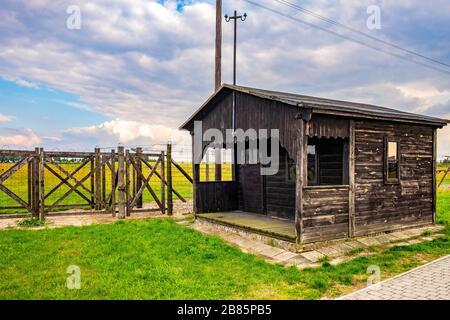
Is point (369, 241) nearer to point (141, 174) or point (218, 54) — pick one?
point (141, 174)

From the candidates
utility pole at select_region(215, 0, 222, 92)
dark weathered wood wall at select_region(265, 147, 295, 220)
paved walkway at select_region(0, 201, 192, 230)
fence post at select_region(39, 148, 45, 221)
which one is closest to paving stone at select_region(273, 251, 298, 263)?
dark weathered wood wall at select_region(265, 147, 295, 220)

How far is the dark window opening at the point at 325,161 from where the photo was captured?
36.0 ft

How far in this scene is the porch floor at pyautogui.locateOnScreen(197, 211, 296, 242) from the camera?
943cm

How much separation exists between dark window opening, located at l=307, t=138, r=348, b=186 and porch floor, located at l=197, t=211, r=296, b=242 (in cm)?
175

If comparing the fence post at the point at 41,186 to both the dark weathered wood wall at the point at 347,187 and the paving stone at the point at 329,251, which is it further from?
the paving stone at the point at 329,251

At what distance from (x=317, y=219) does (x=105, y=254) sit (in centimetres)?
530

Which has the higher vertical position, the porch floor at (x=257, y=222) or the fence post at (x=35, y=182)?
the fence post at (x=35, y=182)

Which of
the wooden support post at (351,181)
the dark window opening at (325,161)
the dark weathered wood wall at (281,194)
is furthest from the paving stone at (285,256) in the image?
the dark window opening at (325,161)

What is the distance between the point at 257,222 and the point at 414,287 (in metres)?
5.56

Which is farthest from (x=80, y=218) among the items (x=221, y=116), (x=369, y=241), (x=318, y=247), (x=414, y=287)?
(x=414, y=287)

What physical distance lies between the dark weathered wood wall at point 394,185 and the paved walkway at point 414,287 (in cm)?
283

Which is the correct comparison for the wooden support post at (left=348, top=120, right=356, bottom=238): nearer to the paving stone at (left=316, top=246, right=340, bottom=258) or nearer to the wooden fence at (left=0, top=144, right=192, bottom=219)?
the paving stone at (left=316, top=246, right=340, bottom=258)
